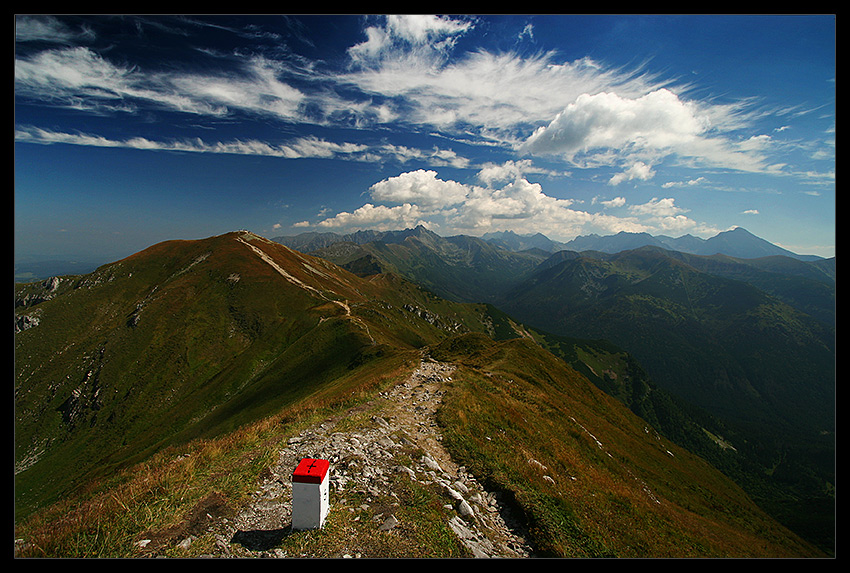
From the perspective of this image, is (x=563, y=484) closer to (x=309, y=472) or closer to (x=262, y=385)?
(x=309, y=472)

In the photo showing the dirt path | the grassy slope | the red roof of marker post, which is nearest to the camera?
the red roof of marker post

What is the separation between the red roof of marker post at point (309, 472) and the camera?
6876 millimetres

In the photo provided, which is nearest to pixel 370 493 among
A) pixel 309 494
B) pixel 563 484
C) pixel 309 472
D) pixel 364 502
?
pixel 364 502

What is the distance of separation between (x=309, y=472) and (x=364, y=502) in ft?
10.5

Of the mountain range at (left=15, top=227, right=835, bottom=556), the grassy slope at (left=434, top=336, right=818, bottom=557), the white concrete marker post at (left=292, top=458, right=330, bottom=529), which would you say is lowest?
the mountain range at (left=15, top=227, right=835, bottom=556)

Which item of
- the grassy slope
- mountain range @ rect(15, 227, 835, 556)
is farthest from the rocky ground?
mountain range @ rect(15, 227, 835, 556)

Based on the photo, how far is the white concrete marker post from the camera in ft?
22.7

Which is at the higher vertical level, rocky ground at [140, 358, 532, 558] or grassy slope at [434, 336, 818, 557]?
rocky ground at [140, 358, 532, 558]

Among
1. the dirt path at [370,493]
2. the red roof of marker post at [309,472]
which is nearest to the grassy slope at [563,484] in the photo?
the dirt path at [370,493]

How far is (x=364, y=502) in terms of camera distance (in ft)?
29.8

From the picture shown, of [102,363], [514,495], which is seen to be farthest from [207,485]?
[102,363]

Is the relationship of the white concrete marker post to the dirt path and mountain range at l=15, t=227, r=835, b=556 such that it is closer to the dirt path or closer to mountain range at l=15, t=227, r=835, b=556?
the dirt path
